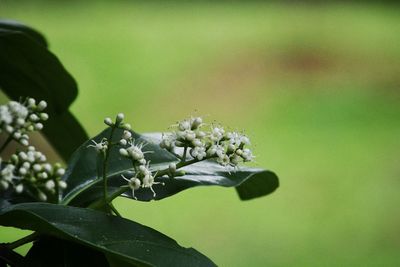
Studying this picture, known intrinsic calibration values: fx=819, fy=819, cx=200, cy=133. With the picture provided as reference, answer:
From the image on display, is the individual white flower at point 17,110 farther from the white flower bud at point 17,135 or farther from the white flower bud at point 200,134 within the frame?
the white flower bud at point 200,134

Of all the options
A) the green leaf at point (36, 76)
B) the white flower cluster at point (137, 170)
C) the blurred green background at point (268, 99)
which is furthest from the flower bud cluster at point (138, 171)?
the blurred green background at point (268, 99)

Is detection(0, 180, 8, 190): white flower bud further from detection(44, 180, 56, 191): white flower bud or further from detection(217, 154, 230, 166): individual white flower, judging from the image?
detection(217, 154, 230, 166): individual white flower

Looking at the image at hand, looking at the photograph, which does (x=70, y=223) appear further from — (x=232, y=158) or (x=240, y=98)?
(x=240, y=98)

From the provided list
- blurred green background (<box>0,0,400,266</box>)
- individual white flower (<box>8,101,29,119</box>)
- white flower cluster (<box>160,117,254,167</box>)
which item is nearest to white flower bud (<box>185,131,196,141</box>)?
white flower cluster (<box>160,117,254,167</box>)

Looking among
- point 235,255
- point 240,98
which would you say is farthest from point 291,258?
point 240,98

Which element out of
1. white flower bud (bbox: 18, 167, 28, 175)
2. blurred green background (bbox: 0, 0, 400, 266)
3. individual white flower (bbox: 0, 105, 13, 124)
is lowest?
blurred green background (bbox: 0, 0, 400, 266)

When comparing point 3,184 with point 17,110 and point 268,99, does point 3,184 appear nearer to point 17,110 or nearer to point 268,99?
point 17,110

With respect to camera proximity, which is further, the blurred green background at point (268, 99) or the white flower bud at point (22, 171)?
the blurred green background at point (268, 99)
